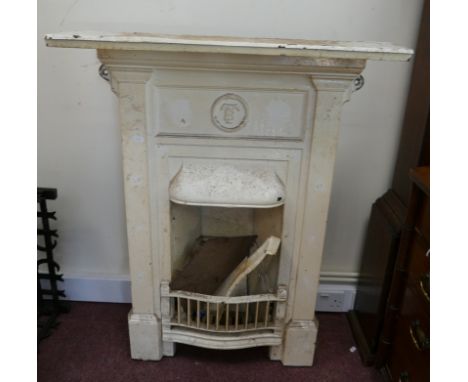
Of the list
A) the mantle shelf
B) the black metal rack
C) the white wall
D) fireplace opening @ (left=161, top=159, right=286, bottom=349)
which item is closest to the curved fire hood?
fireplace opening @ (left=161, top=159, right=286, bottom=349)

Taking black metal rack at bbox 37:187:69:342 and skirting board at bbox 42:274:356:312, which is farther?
skirting board at bbox 42:274:356:312

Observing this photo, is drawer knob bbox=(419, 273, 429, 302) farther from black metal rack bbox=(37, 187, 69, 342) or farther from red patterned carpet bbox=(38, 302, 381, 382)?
black metal rack bbox=(37, 187, 69, 342)

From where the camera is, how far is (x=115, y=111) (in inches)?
64.0

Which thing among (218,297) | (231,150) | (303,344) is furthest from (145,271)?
(303,344)

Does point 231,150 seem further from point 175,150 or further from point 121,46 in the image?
point 121,46

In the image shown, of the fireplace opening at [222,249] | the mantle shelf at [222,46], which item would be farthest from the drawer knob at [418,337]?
the mantle shelf at [222,46]

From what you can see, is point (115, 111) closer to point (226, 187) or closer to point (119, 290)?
point (226, 187)

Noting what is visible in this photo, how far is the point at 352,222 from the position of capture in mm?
1804

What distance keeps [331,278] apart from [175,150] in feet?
3.28

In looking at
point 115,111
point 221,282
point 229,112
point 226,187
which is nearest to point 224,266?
point 221,282

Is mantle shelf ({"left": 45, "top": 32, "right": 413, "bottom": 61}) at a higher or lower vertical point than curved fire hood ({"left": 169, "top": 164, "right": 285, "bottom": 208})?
higher

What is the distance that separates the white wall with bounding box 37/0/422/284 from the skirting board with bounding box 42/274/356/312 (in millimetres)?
30

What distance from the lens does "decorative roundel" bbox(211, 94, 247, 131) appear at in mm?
1234

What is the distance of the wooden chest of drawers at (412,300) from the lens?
1.21 meters
